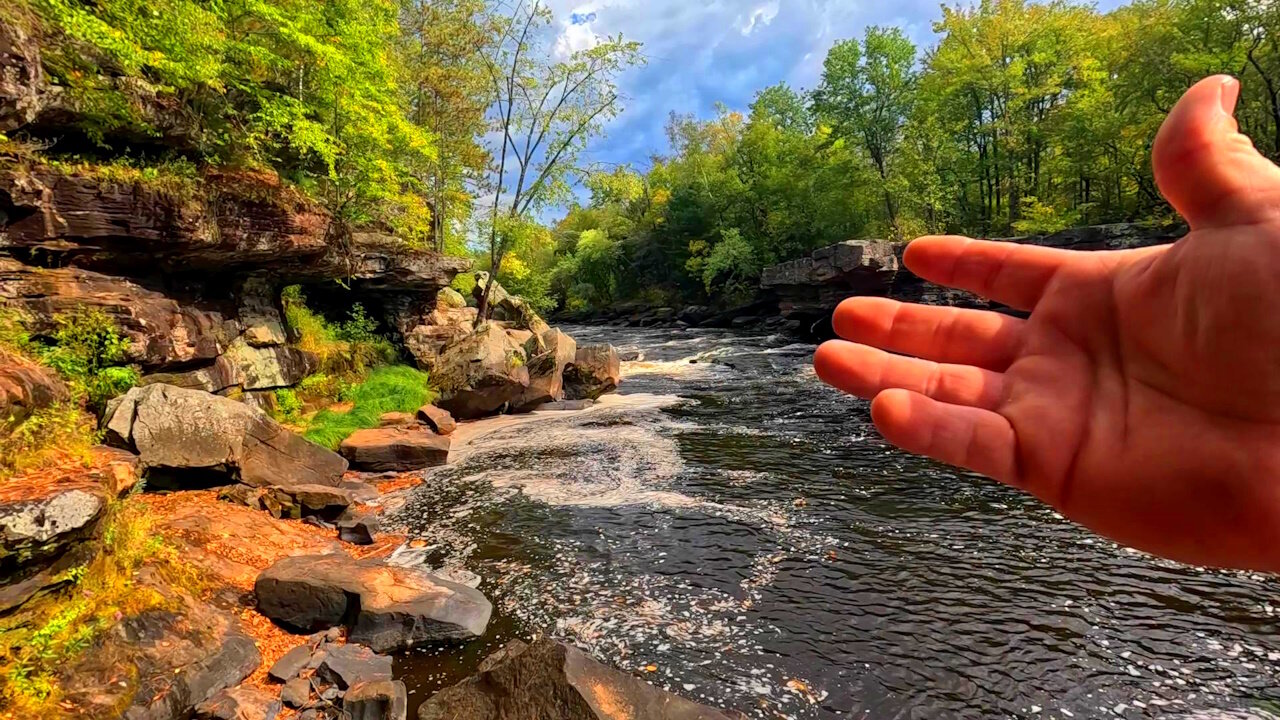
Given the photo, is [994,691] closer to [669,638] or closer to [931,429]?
[669,638]

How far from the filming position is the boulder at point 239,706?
4.10m

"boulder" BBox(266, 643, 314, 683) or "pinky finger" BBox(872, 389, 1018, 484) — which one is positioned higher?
"pinky finger" BBox(872, 389, 1018, 484)

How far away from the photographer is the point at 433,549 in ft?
25.2

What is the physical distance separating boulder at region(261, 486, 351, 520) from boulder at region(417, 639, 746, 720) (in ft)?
16.7

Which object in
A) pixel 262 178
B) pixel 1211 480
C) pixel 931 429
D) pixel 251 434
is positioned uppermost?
pixel 262 178

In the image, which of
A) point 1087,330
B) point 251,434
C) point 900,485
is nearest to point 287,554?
point 251,434

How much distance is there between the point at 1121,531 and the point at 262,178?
14.0 meters

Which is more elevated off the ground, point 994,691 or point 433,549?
point 433,549

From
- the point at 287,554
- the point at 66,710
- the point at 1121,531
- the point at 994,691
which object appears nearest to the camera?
the point at 1121,531

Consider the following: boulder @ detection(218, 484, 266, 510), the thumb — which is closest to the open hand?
the thumb

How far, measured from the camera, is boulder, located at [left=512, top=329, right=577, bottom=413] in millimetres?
16609

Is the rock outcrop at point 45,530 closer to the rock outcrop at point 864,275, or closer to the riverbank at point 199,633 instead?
the riverbank at point 199,633

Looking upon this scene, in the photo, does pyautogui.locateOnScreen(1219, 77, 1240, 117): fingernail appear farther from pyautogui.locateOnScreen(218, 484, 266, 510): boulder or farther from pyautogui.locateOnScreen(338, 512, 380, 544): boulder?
pyautogui.locateOnScreen(218, 484, 266, 510): boulder

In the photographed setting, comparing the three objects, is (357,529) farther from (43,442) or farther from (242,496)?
(43,442)
